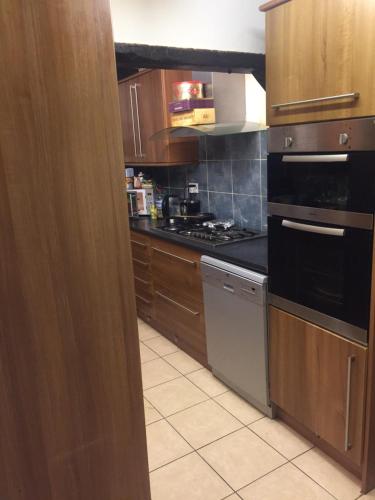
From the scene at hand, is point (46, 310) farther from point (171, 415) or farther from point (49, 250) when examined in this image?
point (171, 415)

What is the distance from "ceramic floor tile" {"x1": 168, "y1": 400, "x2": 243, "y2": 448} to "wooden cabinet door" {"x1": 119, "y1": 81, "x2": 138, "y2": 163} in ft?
7.38

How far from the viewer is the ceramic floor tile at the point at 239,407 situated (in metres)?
2.32

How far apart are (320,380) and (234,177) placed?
1.61 metres

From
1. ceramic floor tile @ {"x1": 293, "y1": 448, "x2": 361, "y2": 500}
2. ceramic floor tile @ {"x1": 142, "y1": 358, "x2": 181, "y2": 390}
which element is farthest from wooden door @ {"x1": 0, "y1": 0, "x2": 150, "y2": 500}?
ceramic floor tile @ {"x1": 142, "y1": 358, "x2": 181, "y2": 390}

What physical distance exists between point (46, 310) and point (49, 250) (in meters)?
0.13

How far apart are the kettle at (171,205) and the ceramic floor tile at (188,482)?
2155mm

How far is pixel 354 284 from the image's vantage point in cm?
165

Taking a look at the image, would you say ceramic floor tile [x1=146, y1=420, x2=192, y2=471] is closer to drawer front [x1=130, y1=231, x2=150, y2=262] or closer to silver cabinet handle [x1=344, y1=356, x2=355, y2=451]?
silver cabinet handle [x1=344, y1=356, x2=355, y2=451]

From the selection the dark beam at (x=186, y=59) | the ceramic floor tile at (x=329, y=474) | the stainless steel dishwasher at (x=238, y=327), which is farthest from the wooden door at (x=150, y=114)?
the ceramic floor tile at (x=329, y=474)

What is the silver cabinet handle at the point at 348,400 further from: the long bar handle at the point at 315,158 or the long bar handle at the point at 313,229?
the long bar handle at the point at 315,158

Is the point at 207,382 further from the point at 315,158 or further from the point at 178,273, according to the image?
the point at 315,158

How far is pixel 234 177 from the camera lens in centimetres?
301

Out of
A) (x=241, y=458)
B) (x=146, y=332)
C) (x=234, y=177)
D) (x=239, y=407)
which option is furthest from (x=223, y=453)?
(x=234, y=177)

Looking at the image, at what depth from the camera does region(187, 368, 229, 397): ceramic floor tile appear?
8.51 feet
